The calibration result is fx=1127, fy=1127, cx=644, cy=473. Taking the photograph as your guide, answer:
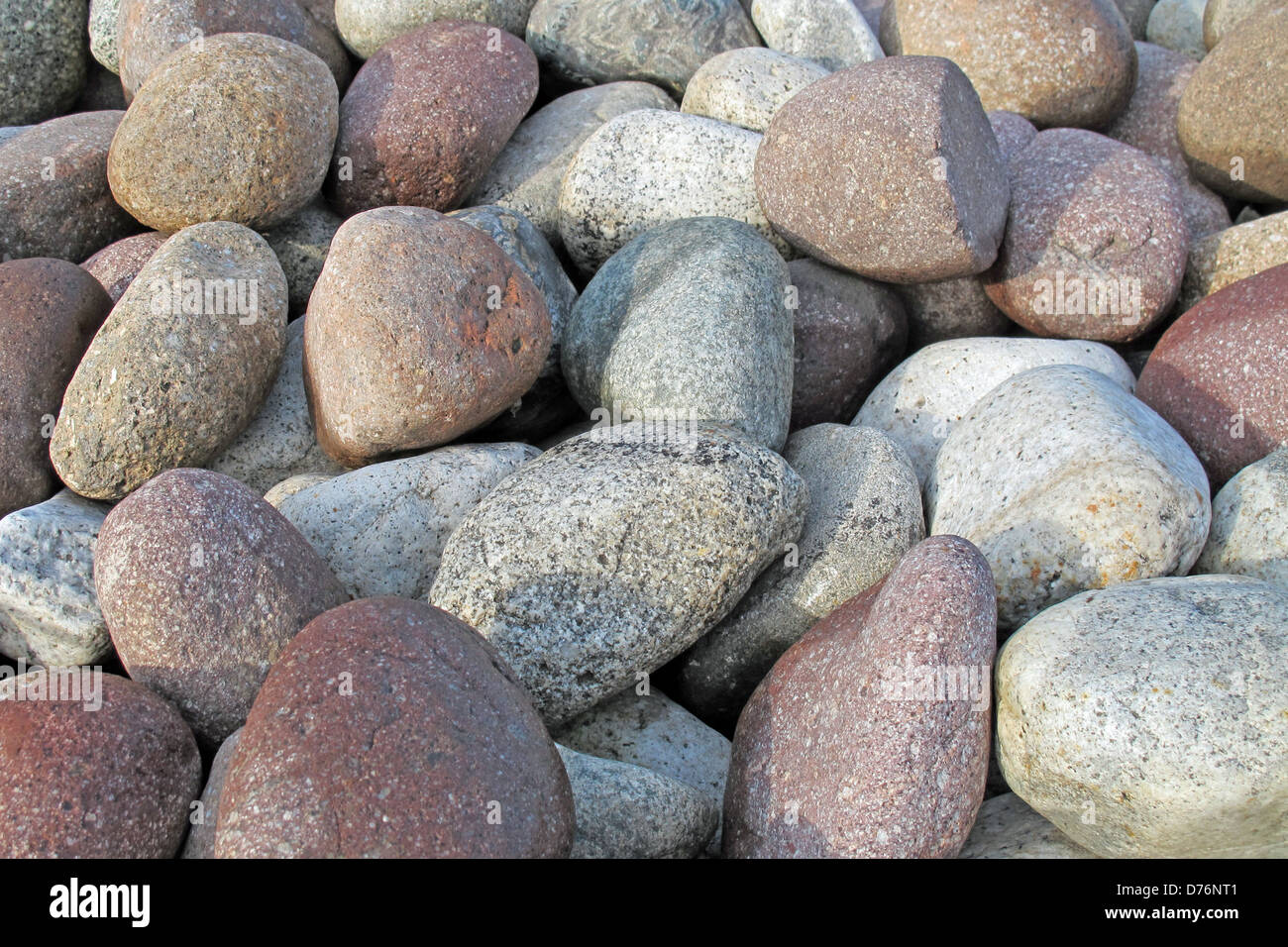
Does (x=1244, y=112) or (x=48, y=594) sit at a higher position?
(x=1244, y=112)

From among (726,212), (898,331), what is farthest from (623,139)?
(898,331)

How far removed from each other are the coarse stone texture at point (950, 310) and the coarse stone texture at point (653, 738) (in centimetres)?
211

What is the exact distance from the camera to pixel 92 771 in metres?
2.60

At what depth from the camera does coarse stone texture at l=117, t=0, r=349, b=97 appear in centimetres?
463

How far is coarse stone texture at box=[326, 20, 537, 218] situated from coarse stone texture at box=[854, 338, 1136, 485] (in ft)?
6.31

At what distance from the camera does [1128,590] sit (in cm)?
287

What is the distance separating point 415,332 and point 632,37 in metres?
2.47

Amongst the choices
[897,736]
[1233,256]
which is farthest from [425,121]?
[1233,256]

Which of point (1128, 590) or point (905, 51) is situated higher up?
point (905, 51)

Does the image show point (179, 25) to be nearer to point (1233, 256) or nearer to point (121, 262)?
point (121, 262)

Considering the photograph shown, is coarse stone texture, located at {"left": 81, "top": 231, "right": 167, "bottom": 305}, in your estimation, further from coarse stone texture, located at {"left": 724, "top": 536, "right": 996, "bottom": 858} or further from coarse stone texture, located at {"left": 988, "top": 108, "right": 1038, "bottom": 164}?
coarse stone texture, located at {"left": 988, "top": 108, "right": 1038, "bottom": 164}
